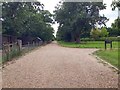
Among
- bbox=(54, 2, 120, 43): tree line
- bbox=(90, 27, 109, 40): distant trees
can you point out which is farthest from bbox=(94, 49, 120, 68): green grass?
bbox=(90, 27, 109, 40): distant trees

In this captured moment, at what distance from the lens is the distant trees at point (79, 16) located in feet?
237

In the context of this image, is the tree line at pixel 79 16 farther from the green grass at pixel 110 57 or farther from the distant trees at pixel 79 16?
the green grass at pixel 110 57

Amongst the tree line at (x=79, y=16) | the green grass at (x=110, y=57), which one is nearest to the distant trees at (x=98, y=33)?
the tree line at (x=79, y=16)

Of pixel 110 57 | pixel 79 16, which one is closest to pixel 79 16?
pixel 79 16

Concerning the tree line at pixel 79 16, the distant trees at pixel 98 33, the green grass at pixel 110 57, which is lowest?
the green grass at pixel 110 57

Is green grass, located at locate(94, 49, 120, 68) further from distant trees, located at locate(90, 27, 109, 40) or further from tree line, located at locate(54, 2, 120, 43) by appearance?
distant trees, located at locate(90, 27, 109, 40)

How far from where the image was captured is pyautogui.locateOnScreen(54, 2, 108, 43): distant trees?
72.2m

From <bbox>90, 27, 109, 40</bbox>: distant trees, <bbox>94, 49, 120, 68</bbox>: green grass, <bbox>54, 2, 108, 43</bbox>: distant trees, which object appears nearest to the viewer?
<bbox>94, 49, 120, 68</bbox>: green grass

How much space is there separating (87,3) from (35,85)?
2622 inches

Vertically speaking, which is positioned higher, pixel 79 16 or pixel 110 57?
pixel 79 16

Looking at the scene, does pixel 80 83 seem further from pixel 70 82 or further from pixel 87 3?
pixel 87 3

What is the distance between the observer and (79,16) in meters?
70.1

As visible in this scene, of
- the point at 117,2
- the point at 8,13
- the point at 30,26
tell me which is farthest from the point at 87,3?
the point at 117,2

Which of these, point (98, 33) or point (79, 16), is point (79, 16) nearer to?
point (79, 16)
